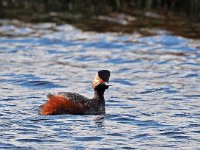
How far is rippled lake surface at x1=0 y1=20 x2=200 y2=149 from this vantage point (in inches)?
442

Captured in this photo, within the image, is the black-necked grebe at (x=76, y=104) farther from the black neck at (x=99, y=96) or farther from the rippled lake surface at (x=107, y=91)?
the rippled lake surface at (x=107, y=91)

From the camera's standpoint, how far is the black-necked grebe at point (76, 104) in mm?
12742

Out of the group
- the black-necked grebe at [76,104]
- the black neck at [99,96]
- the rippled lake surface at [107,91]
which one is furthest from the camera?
the black neck at [99,96]

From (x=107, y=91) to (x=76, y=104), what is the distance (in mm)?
2629

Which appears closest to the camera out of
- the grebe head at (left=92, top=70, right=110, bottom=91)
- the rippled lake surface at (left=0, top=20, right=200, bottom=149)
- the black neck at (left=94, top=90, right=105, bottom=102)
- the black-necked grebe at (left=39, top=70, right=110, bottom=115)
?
the rippled lake surface at (left=0, top=20, right=200, bottom=149)

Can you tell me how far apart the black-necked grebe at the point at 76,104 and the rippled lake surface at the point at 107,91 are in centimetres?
17

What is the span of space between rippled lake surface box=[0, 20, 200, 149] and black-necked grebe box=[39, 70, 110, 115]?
0.55ft

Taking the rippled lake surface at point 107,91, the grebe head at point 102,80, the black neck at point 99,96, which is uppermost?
the grebe head at point 102,80

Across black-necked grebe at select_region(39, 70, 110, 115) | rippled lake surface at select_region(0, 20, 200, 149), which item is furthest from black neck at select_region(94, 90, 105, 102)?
rippled lake surface at select_region(0, 20, 200, 149)

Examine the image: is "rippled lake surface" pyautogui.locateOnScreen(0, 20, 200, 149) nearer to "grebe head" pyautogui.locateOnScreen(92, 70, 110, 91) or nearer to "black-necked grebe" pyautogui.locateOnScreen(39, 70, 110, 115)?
"black-necked grebe" pyautogui.locateOnScreen(39, 70, 110, 115)

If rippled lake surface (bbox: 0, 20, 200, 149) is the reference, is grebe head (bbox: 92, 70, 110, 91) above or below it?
above

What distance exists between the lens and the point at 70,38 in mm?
22000

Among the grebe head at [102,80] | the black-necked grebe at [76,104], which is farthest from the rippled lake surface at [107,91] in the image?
the grebe head at [102,80]

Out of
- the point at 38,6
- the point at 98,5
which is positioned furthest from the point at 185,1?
the point at 38,6
